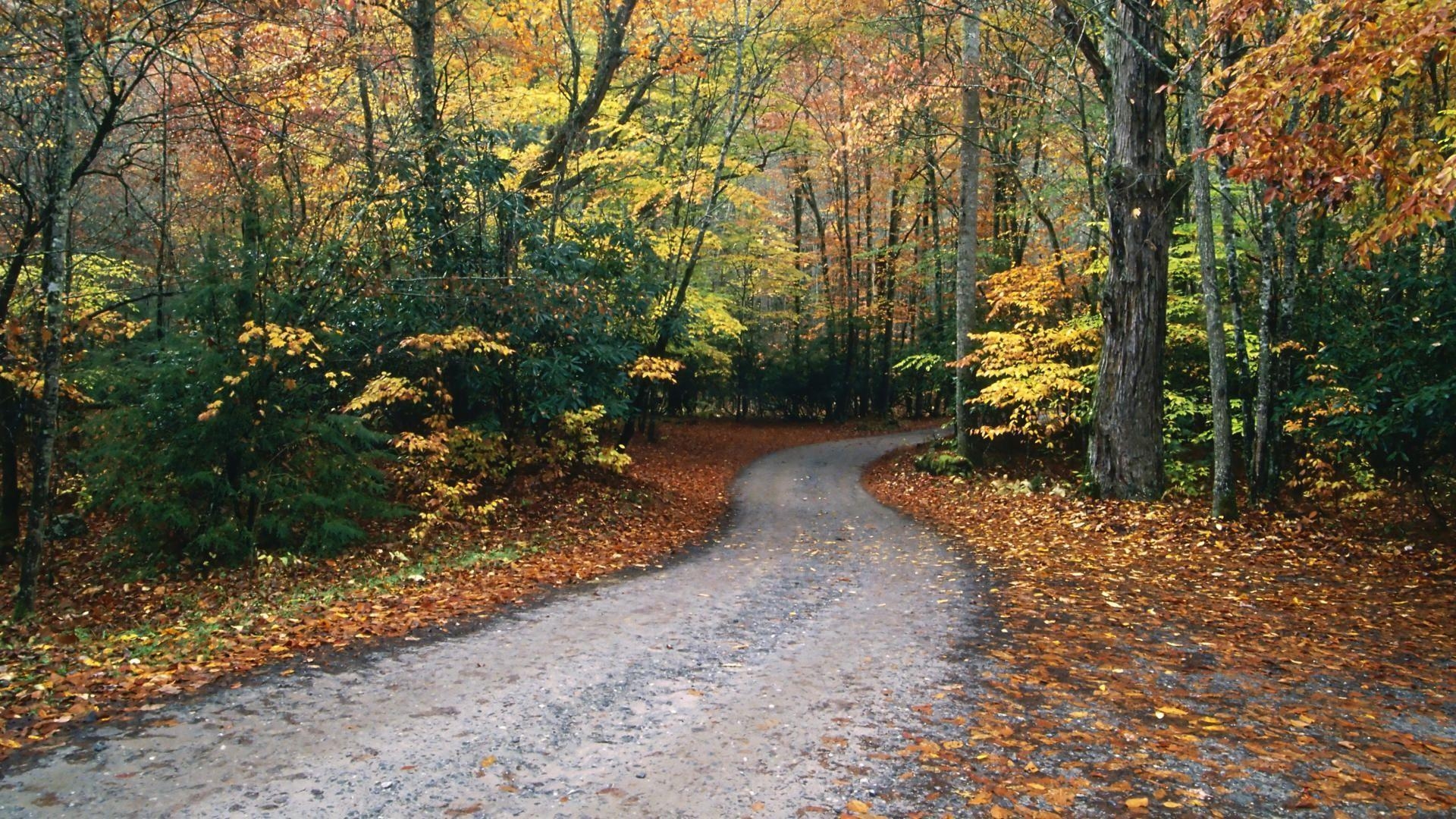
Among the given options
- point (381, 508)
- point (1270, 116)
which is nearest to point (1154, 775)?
point (1270, 116)

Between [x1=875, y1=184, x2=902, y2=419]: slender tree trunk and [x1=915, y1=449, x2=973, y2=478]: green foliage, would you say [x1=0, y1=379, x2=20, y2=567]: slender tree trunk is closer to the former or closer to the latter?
[x1=915, y1=449, x2=973, y2=478]: green foliage

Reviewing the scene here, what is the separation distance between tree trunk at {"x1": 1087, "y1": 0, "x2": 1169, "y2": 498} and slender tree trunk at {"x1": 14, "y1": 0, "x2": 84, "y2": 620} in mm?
11863

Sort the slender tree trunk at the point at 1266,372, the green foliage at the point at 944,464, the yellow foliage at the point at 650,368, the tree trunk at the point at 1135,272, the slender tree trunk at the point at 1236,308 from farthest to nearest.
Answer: the green foliage at the point at 944,464 < the yellow foliage at the point at 650,368 < the tree trunk at the point at 1135,272 < the slender tree trunk at the point at 1236,308 < the slender tree trunk at the point at 1266,372

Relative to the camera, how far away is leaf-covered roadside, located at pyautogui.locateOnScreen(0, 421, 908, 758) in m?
5.32

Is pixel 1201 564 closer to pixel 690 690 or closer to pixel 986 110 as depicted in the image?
pixel 690 690

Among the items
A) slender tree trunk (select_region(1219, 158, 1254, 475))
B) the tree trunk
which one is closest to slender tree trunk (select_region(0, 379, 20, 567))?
the tree trunk

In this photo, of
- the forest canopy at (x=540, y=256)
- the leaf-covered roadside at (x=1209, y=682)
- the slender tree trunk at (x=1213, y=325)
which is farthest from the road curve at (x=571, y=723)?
the slender tree trunk at (x=1213, y=325)

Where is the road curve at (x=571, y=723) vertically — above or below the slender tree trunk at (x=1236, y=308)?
below

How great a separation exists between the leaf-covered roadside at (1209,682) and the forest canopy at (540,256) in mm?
1728

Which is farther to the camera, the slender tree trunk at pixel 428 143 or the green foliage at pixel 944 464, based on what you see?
the green foliage at pixel 944 464

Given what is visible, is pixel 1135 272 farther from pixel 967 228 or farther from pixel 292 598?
pixel 292 598

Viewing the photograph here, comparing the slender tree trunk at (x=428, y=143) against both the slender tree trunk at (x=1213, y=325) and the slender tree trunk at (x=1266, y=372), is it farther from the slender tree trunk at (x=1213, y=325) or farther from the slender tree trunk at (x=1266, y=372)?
the slender tree trunk at (x=1266, y=372)

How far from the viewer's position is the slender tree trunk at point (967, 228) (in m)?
16.6

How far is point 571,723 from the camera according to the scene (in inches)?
191
